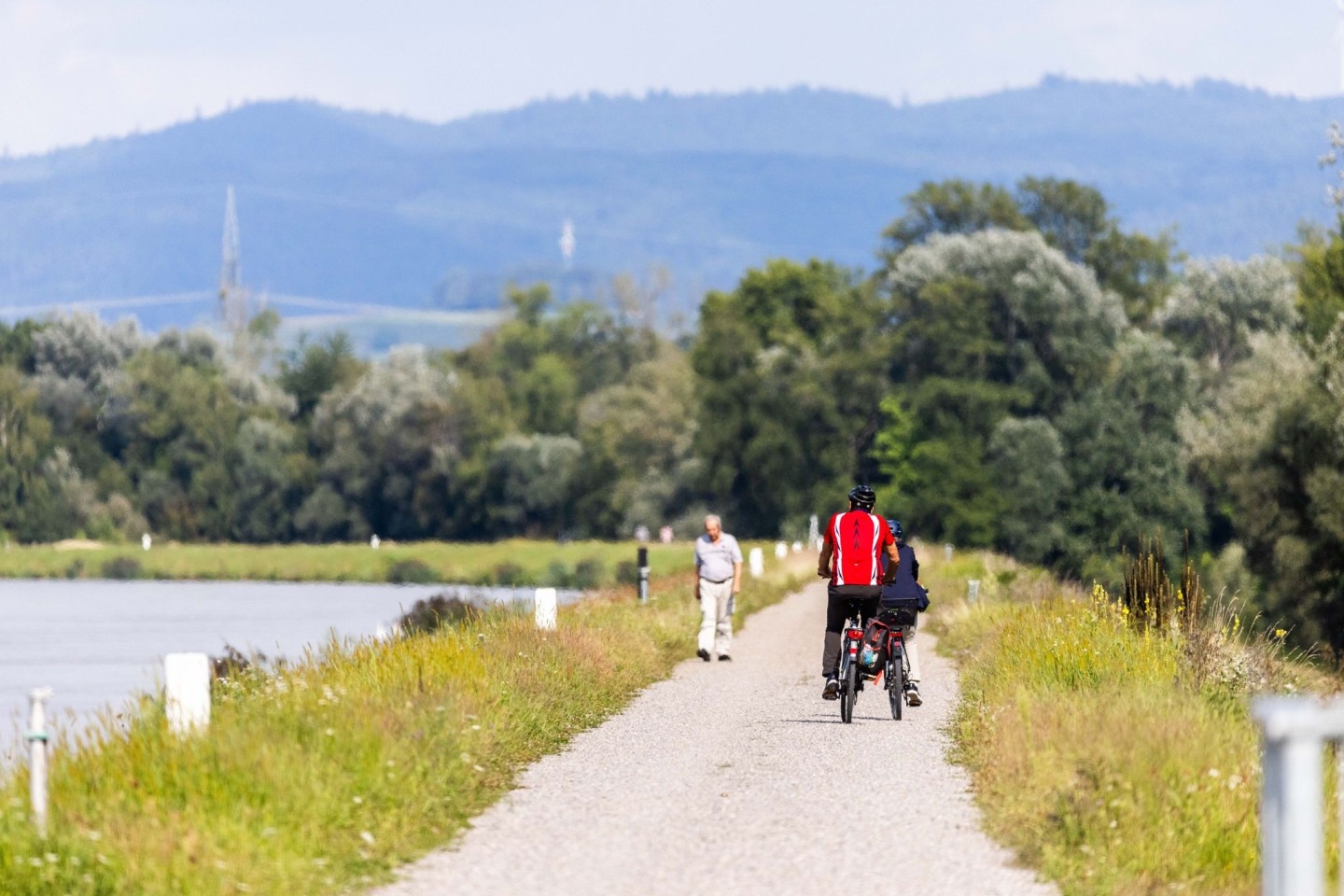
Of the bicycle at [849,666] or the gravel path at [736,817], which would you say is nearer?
the gravel path at [736,817]

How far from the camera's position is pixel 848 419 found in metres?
84.3

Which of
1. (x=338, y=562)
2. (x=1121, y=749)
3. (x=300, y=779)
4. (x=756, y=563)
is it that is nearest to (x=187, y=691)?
(x=300, y=779)

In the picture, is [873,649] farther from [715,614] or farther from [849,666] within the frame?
[715,614]

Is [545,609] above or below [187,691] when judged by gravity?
below

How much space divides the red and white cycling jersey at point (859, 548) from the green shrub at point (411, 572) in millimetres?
65300

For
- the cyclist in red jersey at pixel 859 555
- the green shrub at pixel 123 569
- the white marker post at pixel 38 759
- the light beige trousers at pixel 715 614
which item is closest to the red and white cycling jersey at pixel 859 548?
the cyclist in red jersey at pixel 859 555

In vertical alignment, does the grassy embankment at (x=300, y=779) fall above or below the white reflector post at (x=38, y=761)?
below

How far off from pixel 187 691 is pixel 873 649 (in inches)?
269

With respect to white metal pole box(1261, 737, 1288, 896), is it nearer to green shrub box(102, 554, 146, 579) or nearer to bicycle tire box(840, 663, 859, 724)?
bicycle tire box(840, 663, 859, 724)

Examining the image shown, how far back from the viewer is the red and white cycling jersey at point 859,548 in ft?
53.8

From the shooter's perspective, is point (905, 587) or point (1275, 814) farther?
point (905, 587)

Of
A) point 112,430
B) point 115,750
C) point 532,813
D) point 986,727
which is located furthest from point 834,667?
point 112,430

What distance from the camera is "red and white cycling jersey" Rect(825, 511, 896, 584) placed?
1641cm

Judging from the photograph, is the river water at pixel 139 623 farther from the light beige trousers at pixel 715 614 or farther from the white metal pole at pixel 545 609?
the light beige trousers at pixel 715 614
